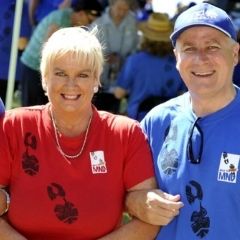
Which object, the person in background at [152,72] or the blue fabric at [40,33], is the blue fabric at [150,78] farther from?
the blue fabric at [40,33]

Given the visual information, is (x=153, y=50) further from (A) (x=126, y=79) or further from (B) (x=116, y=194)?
(B) (x=116, y=194)

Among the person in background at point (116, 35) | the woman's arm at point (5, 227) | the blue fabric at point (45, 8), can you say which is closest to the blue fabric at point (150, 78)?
the person in background at point (116, 35)

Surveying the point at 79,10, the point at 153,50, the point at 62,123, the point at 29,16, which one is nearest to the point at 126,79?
the point at 153,50

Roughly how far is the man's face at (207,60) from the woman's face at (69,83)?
14.4 inches

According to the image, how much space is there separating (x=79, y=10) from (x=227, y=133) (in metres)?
3.80

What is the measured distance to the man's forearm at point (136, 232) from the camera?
92.4 inches

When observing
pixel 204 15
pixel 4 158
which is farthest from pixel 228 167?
pixel 4 158

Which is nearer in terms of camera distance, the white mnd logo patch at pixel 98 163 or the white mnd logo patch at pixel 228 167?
the white mnd logo patch at pixel 228 167

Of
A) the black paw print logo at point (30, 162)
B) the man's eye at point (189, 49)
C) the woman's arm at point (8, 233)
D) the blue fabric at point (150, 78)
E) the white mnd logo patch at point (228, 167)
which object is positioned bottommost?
the blue fabric at point (150, 78)

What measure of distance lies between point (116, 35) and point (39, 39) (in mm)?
990

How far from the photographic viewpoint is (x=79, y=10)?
5.75m

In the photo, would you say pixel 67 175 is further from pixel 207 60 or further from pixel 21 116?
pixel 207 60

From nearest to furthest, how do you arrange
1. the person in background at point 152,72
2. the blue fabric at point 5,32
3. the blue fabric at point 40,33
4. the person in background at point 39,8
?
the person in background at point 152,72 → the blue fabric at point 40,33 → the blue fabric at point 5,32 → the person in background at point 39,8

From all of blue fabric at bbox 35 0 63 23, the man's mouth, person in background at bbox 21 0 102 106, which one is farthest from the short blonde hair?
blue fabric at bbox 35 0 63 23
